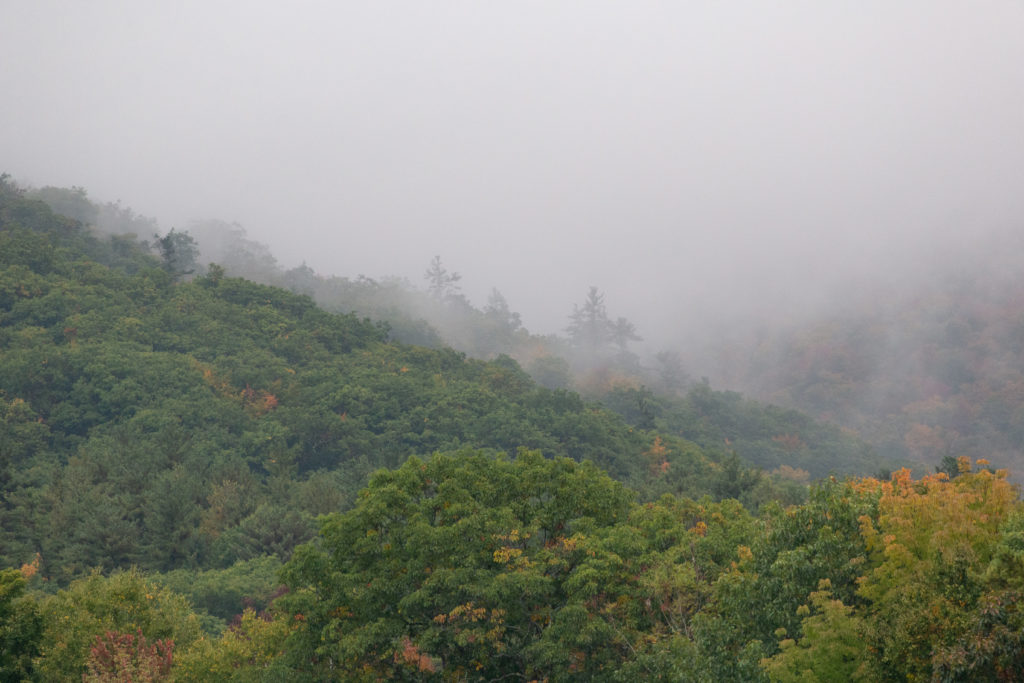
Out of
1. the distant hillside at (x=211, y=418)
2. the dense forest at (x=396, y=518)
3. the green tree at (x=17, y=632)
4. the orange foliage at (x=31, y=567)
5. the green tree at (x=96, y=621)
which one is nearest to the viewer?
the dense forest at (x=396, y=518)

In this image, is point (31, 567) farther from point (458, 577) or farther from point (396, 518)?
point (458, 577)

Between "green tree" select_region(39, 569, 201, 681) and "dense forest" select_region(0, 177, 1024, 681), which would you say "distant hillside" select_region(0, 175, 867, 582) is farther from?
"green tree" select_region(39, 569, 201, 681)

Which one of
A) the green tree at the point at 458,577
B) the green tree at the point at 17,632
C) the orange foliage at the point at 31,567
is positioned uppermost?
the green tree at the point at 458,577

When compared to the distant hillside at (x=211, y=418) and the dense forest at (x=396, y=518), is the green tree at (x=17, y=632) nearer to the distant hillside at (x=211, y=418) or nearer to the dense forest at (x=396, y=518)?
the dense forest at (x=396, y=518)

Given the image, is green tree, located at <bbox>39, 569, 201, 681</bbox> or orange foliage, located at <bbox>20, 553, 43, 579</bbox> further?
orange foliage, located at <bbox>20, 553, 43, 579</bbox>

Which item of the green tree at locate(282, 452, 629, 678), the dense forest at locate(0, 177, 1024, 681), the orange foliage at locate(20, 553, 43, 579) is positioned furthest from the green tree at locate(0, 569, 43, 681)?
the orange foliage at locate(20, 553, 43, 579)

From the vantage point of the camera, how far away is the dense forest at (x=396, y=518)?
51.8 feet

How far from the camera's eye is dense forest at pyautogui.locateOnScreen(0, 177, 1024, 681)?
51.8 feet

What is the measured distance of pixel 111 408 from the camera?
207ft

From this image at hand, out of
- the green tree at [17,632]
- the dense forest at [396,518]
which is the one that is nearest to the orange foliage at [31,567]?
the dense forest at [396,518]

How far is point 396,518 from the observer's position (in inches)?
927

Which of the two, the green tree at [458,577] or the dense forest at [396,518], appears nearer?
the dense forest at [396,518]

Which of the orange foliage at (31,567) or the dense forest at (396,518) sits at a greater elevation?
the dense forest at (396,518)

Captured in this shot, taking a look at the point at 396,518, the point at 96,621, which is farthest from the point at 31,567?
the point at 396,518
